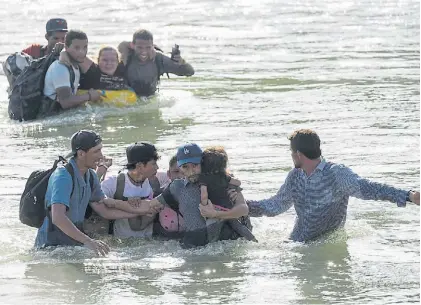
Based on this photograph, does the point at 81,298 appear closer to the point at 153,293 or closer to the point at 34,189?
A: the point at 153,293

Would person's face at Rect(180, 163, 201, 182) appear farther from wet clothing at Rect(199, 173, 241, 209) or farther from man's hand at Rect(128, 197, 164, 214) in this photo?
man's hand at Rect(128, 197, 164, 214)

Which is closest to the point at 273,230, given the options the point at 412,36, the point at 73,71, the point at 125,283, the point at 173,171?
the point at 173,171

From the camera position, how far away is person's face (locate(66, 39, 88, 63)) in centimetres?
1500

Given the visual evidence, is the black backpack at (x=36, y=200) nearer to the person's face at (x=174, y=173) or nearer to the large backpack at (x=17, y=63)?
the person's face at (x=174, y=173)

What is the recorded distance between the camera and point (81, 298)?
8.85 metres

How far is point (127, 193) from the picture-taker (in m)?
9.88

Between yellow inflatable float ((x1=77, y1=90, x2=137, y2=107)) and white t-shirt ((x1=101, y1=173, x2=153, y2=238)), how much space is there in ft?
21.2

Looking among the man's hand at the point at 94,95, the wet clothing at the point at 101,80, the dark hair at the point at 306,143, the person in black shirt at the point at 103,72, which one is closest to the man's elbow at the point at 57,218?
the dark hair at the point at 306,143

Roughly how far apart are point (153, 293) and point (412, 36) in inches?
667

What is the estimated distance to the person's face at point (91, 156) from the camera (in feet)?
30.8

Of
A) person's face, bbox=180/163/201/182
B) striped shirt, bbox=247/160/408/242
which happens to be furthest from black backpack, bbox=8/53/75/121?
person's face, bbox=180/163/201/182

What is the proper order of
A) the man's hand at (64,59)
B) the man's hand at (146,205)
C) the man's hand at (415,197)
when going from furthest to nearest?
1. the man's hand at (64,59)
2. the man's hand at (146,205)
3. the man's hand at (415,197)

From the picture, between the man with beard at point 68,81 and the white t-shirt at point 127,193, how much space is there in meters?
5.16

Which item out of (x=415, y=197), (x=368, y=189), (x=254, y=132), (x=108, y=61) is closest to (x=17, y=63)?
(x=108, y=61)
